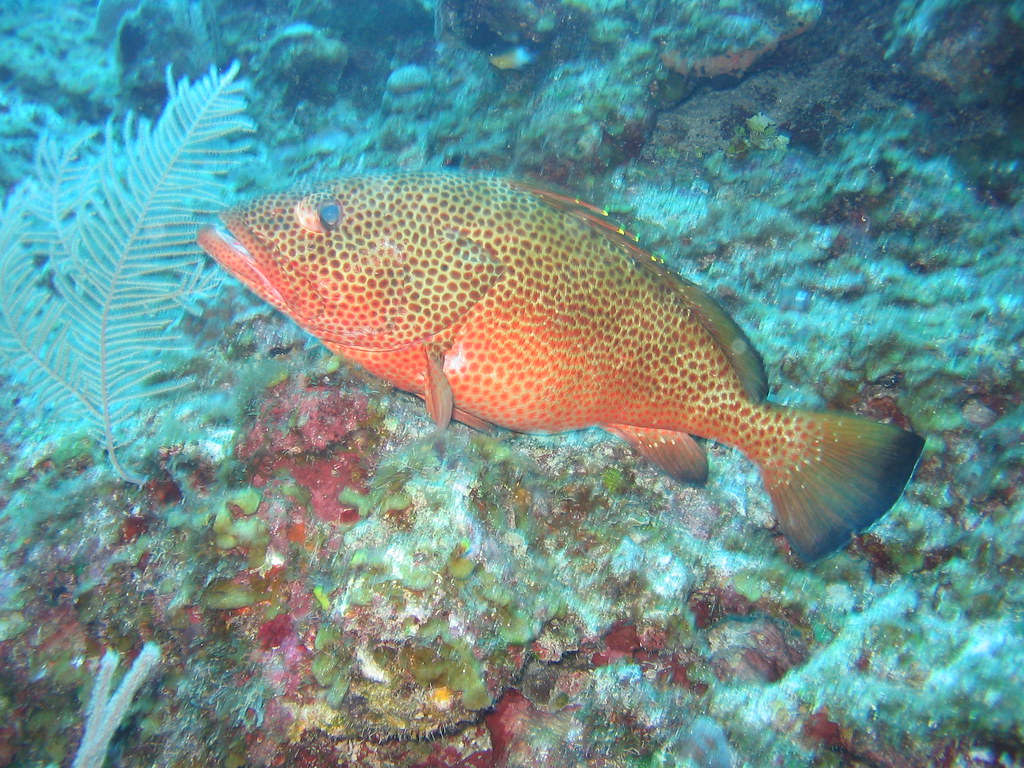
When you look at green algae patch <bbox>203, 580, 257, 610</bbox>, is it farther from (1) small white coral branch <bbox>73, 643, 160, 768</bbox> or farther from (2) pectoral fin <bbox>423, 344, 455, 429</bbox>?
(2) pectoral fin <bbox>423, 344, 455, 429</bbox>

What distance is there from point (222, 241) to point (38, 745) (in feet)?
8.55

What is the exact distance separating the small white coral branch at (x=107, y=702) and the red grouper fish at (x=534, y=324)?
1841 millimetres

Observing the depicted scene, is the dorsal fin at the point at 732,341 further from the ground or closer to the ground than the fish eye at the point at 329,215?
further from the ground

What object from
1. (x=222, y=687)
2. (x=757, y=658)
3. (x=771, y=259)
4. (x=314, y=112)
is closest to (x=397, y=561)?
(x=222, y=687)

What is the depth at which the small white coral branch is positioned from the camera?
220cm

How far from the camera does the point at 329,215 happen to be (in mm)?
2842

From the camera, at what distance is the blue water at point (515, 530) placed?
7.82ft

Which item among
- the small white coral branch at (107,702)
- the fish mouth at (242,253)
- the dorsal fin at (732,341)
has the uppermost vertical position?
the dorsal fin at (732,341)

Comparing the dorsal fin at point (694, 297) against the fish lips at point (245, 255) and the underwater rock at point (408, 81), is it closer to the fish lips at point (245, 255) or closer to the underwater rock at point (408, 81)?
the fish lips at point (245, 255)

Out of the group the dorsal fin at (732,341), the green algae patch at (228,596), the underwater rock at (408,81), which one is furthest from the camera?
the underwater rock at (408,81)

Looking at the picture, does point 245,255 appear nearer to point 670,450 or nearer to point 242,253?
Answer: point 242,253

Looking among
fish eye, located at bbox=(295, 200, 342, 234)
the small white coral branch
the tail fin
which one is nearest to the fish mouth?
fish eye, located at bbox=(295, 200, 342, 234)

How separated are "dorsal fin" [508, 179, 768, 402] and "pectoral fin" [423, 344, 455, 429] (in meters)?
1.20

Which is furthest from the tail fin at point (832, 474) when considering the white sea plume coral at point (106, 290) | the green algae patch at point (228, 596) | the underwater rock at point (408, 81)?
the underwater rock at point (408, 81)
